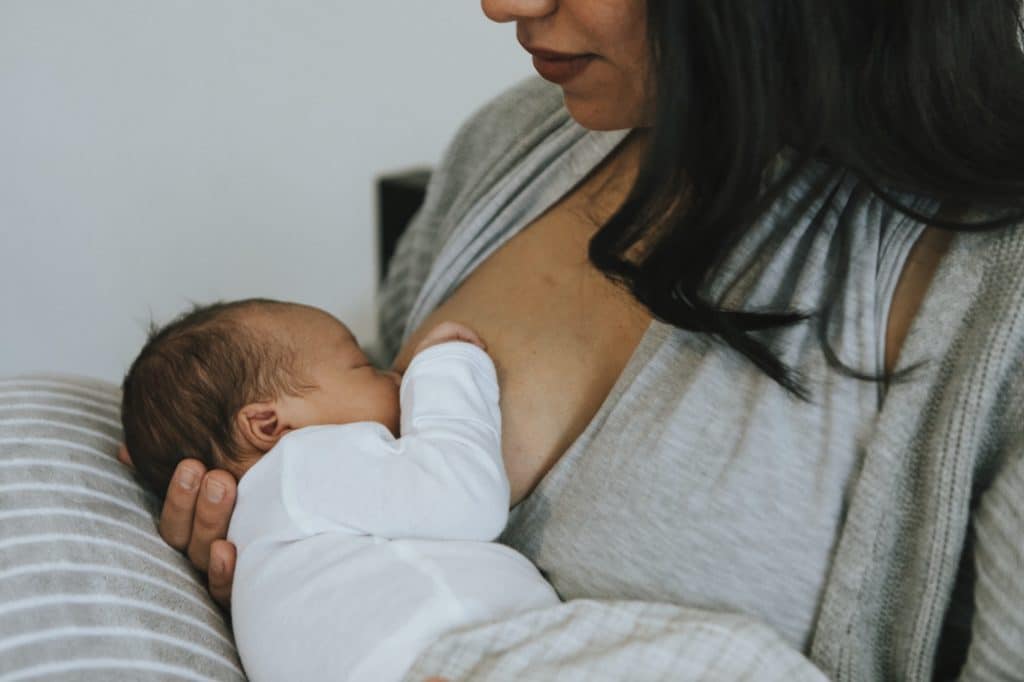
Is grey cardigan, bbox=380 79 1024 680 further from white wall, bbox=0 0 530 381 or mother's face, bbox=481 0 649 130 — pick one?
white wall, bbox=0 0 530 381

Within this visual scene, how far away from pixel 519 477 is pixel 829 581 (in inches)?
11.7

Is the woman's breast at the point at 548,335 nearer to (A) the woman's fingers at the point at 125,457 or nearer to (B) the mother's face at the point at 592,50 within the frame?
(B) the mother's face at the point at 592,50

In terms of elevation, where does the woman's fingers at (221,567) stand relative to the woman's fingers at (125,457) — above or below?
below

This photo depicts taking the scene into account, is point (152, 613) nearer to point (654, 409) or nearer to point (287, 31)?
point (654, 409)

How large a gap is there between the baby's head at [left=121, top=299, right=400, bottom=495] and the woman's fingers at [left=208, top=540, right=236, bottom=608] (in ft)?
0.27

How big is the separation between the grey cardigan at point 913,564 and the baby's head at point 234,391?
299 mm

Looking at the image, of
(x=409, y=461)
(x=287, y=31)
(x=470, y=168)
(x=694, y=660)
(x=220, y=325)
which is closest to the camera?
(x=694, y=660)

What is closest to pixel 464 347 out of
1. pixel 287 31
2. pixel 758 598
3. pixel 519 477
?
pixel 519 477

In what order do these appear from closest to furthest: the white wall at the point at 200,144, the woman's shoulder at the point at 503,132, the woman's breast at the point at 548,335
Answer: the woman's breast at the point at 548,335
the woman's shoulder at the point at 503,132
the white wall at the point at 200,144

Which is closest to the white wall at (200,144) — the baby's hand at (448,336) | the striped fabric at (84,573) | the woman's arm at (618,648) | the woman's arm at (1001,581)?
the striped fabric at (84,573)

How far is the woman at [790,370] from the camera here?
798mm

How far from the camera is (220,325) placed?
40.7 inches

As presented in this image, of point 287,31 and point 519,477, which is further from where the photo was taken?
point 287,31

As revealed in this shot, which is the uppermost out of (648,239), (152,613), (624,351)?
(648,239)
